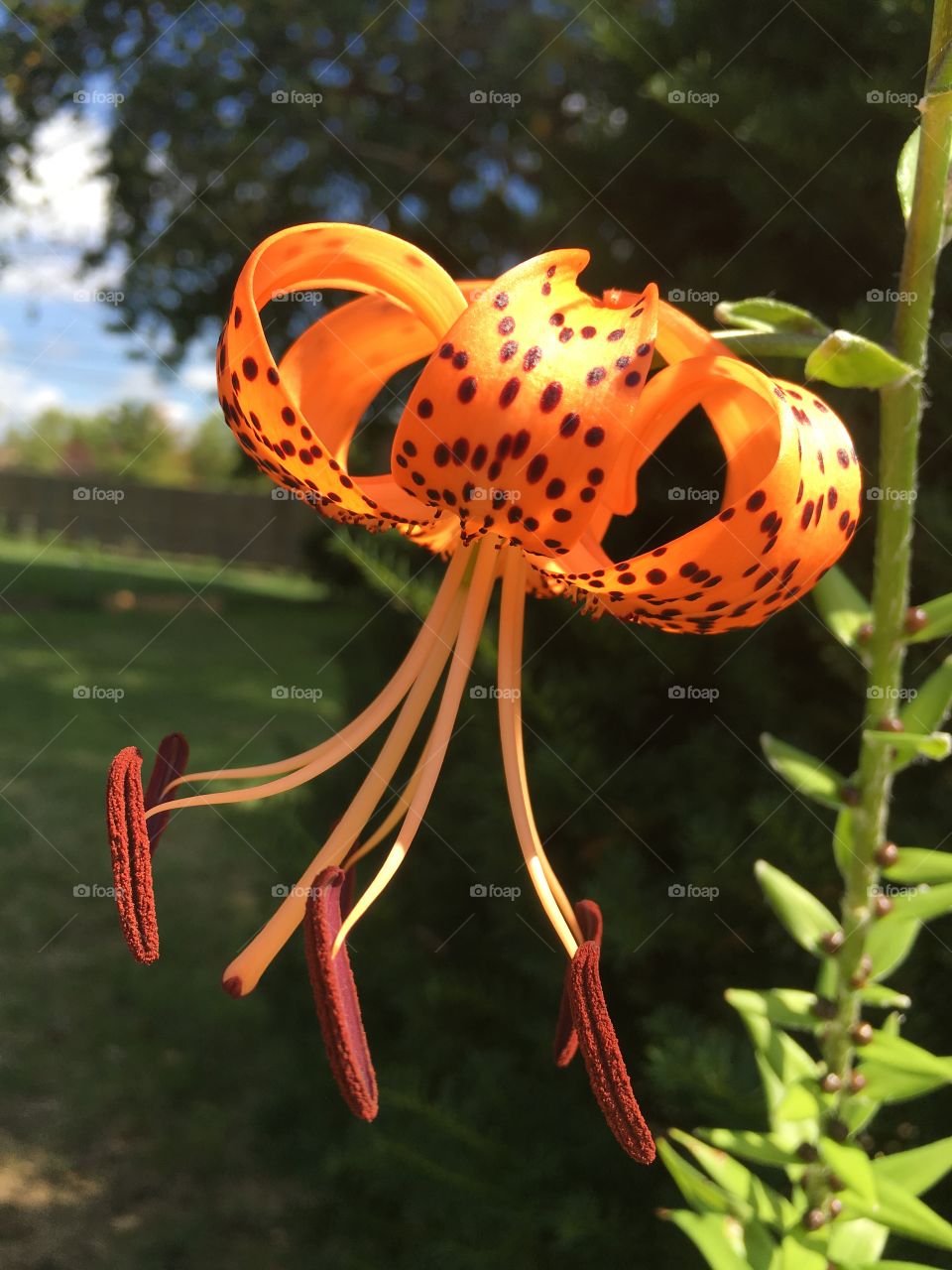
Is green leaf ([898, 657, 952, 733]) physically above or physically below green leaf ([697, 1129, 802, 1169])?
above

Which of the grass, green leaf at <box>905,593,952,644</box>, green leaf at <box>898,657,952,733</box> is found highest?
green leaf at <box>905,593,952,644</box>

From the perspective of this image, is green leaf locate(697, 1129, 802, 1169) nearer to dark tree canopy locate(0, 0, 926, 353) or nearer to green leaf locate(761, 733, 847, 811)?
green leaf locate(761, 733, 847, 811)

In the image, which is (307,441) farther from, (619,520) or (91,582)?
(91,582)

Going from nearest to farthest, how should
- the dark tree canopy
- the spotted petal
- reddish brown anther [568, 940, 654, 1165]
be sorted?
1. the spotted petal
2. reddish brown anther [568, 940, 654, 1165]
3. the dark tree canopy

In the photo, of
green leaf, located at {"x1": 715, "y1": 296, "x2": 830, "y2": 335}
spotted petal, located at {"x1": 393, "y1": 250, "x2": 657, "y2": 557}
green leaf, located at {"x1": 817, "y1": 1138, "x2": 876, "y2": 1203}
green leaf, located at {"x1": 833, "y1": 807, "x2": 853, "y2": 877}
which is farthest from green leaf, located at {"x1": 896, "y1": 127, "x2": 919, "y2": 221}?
green leaf, located at {"x1": 817, "y1": 1138, "x2": 876, "y2": 1203}

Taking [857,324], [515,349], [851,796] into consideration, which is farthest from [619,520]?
[515,349]

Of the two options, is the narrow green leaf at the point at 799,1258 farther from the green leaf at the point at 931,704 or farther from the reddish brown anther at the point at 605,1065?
the green leaf at the point at 931,704

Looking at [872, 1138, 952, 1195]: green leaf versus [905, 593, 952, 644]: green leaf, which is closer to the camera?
[905, 593, 952, 644]: green leaf
